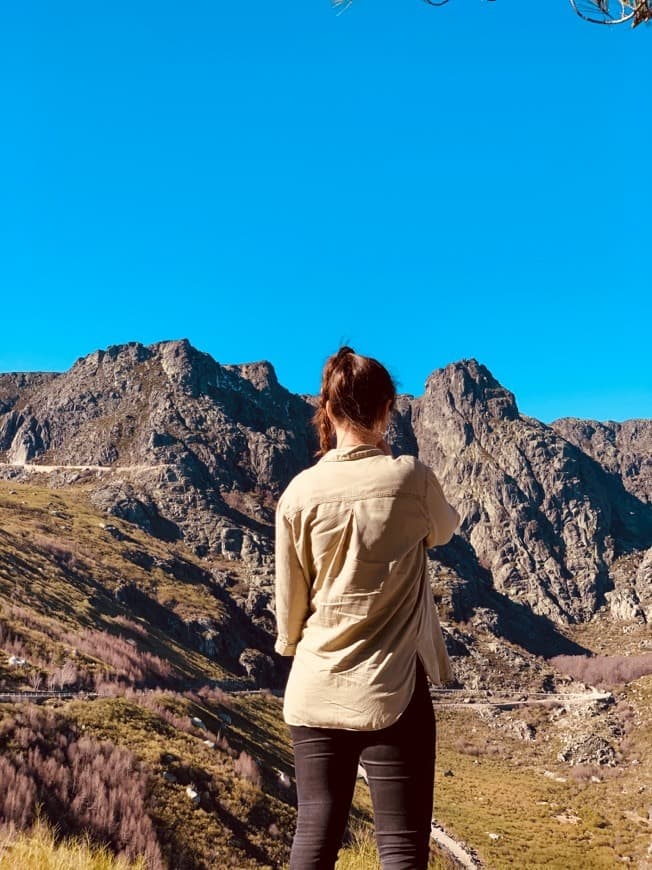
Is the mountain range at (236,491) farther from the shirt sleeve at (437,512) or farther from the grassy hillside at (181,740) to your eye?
the shirt sleeve at (437,512)

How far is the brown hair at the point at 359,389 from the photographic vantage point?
3.55 metres

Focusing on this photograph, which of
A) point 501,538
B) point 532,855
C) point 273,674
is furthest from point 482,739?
point 501,538

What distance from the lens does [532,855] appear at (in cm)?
3578

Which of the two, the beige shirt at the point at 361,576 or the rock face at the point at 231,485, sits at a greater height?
the rock face at the point at 231,485

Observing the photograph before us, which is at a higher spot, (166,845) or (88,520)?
(88,520)

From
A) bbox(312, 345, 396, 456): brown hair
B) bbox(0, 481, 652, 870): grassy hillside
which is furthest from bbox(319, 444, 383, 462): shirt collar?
bbox(0, 481, 652, 870): grassy hillside

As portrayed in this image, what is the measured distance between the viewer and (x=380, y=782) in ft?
10.8

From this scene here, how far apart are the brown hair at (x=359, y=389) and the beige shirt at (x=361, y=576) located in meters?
0.25

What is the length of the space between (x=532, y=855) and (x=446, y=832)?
6.54 meters

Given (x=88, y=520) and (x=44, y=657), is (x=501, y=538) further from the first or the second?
(x=44, y=657)

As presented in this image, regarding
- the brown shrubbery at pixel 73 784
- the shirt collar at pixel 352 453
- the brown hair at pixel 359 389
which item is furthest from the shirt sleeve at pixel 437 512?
the brown shrubbery at pixel 73 784

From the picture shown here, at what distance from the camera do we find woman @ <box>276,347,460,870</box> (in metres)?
3.20

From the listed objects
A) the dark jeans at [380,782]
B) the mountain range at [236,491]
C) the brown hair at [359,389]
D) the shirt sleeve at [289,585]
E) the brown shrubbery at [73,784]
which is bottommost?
the brown shrubbery at [73,784]

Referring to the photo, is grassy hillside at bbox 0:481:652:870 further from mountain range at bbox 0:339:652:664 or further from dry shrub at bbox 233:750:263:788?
mountain range at bbox 0:339:652:664
